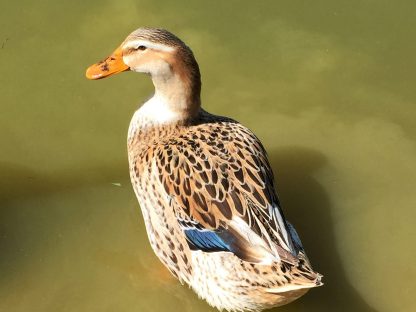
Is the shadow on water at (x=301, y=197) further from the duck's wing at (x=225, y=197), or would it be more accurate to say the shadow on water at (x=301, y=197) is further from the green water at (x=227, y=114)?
the duck's wing at (x=225, y=197)

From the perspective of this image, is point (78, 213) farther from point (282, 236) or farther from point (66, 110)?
point (282, 236)

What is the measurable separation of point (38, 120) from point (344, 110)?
2.23 m

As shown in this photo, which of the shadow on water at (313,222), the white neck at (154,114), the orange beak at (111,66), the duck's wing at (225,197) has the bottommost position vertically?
the shadow on water at (313,222)

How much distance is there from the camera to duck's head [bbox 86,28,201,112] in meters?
3.94

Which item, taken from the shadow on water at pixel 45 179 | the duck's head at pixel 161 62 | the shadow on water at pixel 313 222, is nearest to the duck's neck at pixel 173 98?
the duck's head at pixel 161 62

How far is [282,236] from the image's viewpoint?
364 cm

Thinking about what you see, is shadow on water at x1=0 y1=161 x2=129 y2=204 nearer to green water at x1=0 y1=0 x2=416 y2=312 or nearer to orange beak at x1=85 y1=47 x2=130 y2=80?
green water at x1=0 y1=0 x2=416 y2=312

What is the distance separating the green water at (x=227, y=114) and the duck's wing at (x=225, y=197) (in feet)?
2.34

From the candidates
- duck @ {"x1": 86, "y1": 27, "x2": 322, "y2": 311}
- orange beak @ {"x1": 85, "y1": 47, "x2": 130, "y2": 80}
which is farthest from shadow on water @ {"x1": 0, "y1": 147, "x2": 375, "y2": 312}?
orange beak @ {"x1": 85, "y1": 47, "x2": 130, "y2": 80}

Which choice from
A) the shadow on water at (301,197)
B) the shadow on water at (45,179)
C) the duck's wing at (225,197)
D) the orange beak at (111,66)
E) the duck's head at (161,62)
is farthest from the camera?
the shadow on water at (45,179)

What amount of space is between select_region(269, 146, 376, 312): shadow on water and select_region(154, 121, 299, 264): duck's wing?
608 mm

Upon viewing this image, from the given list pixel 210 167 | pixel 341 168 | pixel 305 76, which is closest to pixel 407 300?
pixel 341 168

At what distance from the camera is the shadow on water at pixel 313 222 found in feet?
13.8

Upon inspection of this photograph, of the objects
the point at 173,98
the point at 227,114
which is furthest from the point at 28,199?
the point at 227,114
